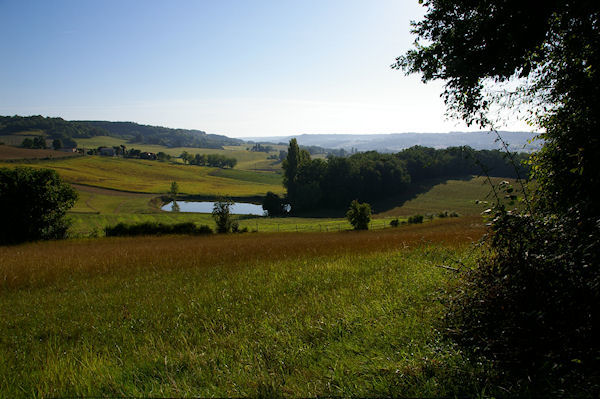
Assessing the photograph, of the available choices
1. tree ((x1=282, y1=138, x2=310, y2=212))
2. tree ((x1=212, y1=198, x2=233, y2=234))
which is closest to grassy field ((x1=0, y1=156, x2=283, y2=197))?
tree ((x1=282, y1=138, x2=310, y2=212))

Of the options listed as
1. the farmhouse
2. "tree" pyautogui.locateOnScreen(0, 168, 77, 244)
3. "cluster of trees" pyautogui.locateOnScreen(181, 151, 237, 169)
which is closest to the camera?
"tree" pyautogui.locateOnScreen(0, 168, 77, 244)

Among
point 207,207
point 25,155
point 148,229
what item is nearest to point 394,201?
point 207,207

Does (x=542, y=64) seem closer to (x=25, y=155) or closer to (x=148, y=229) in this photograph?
(x=148, y=229)

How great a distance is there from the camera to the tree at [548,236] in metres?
2.51

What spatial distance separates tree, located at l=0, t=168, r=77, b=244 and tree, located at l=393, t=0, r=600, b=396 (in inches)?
1495

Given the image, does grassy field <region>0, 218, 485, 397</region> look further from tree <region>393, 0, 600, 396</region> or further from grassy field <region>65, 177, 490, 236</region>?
grassy field <region>65, 177, 490, 236</region>

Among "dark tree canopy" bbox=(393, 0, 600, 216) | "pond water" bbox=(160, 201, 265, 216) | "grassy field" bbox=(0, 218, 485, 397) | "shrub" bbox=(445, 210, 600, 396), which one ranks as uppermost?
"dark tree canopy" bbox=(393, 0, 600, 216)

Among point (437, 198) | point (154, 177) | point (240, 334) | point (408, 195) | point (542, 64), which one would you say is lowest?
point (437, 198)

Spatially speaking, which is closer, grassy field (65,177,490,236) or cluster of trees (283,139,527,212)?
grassy field (65,177,490,236)

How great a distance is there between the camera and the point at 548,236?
126 inches

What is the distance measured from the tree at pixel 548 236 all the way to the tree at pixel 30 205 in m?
38.0

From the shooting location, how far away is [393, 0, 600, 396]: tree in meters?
2.51

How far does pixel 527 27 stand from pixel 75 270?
11541 millimetres

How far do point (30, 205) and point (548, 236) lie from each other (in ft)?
133
